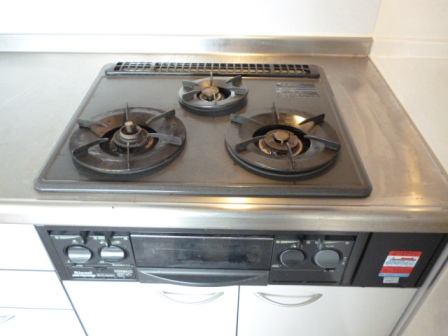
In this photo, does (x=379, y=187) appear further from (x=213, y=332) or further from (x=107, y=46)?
(x=107, y=46)

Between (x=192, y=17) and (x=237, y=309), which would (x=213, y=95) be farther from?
(x=237, y=309)

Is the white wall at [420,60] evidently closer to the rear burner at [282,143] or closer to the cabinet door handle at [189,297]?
the rear burner at [282,143]

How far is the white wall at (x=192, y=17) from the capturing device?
1031mm

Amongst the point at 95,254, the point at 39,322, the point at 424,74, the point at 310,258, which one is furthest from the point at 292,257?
the point at 39,322

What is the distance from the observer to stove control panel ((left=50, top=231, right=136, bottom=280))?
0.68 m

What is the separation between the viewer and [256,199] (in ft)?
2.04

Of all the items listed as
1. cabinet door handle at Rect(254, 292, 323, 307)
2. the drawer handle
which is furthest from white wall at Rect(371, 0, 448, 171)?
the drawer handle

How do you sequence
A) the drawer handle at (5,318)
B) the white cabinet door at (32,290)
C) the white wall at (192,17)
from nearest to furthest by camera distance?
1. the white cabinet door at (32,290)
2. the drawer handle at (5,318)
3. the white wall at (192,17)

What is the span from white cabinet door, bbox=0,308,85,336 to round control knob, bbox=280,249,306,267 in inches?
21.0

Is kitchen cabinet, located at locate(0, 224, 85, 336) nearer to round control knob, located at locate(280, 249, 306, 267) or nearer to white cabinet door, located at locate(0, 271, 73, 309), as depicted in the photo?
white cabinet door, located at locate(0, 271, 73, 309)

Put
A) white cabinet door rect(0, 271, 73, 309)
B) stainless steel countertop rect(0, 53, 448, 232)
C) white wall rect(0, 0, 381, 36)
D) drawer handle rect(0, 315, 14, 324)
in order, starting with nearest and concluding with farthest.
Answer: stainless steel countertop rect(0, 53, 448, 232) < white cabinet door rect(0, 271, 73, 309) < drawer handle rect(0, 315, 14, 324) < white wall rect(0, 0, 381, 36)

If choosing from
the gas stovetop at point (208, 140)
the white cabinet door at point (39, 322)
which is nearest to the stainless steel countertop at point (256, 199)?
the gas stovetop at point (208, 140)

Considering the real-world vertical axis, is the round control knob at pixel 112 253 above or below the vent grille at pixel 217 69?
below

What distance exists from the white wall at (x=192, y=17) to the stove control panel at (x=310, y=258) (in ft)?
2.18
